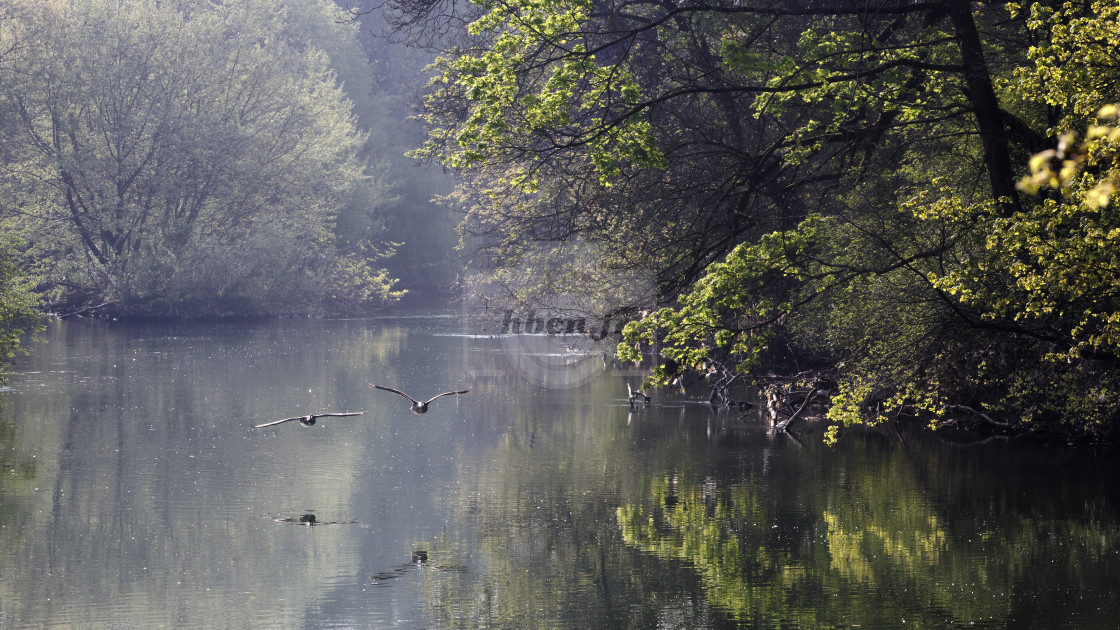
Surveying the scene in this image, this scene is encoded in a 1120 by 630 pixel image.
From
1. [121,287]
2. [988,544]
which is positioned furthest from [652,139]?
[121,287]

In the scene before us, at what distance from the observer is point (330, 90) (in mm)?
54250

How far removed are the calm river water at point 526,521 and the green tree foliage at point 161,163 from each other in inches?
873

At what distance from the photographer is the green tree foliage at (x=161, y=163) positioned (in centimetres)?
4244

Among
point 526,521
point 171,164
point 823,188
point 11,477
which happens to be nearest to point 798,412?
point 823,188

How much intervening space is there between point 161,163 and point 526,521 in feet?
116

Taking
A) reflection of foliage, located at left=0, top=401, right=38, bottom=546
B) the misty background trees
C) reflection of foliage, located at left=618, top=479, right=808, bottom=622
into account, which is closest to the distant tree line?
reflection of foliage, located at left=618, top=479, right=808, bottom=622

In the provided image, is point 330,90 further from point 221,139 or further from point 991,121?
point 991,121

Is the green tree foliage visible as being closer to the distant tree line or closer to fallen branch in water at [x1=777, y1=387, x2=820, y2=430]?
the distant tree line

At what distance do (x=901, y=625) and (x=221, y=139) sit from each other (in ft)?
134

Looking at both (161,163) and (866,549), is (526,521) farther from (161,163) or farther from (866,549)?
(161,163)

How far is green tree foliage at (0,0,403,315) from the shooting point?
42.4m

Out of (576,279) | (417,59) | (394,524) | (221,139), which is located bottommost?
(394,524)

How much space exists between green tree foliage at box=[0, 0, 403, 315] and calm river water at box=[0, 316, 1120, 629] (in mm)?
22178

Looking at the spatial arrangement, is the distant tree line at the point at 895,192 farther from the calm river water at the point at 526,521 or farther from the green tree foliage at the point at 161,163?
the green tree foliage at the point at 161,163
